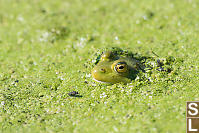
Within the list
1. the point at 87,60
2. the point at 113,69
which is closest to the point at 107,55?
the point at 113,69

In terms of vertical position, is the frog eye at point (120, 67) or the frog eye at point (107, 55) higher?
the frog eye at point (107, 55)

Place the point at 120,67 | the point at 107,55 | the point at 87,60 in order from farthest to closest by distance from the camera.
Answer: the point at 87,60 → the point at 107,55 → the point at 120,67

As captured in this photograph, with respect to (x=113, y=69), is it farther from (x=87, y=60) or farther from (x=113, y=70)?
(x=87, y=60)

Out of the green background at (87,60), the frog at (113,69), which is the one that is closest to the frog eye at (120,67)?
the frog at (113,69)

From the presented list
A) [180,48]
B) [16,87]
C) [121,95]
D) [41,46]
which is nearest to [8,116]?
[16,87]

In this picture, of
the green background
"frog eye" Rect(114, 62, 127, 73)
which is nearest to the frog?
"frog eye" Rect(114, 62, 127, 73)

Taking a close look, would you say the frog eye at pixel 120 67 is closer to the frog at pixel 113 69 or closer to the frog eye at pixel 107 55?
the frog at pixel 113 69

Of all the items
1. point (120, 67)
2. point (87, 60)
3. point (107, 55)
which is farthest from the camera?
point (87, 60)

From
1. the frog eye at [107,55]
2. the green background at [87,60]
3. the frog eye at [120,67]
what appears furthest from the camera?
the frog eye at [107,55]
